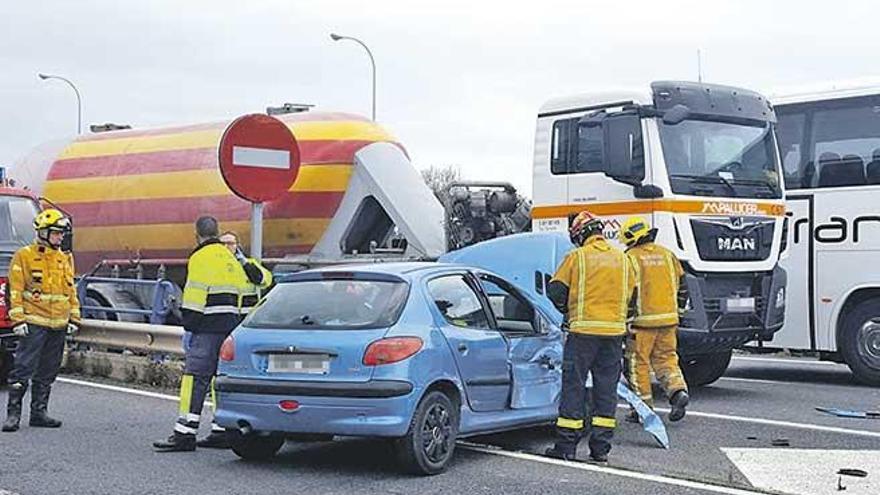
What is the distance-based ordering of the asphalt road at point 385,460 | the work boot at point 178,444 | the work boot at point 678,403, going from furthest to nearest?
the work boot at point 678,403 < the work boot at point 178,444 < the asphalt road at point 385,460

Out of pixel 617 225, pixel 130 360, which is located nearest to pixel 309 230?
pixel 130 360

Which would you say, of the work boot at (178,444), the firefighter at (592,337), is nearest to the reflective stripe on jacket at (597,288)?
the firefighter at (592,337)

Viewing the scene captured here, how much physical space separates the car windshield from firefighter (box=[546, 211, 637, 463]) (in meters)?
1.36

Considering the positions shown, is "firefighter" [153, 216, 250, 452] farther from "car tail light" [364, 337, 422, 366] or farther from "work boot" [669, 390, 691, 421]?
A: "work boot" [669, 390, 691, 421]

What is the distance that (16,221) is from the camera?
567 inches

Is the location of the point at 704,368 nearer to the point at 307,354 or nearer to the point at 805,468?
the point at 805,468

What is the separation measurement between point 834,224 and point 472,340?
7.33m

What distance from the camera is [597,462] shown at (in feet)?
30.1

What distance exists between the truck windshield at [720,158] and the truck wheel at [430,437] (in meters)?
4.86

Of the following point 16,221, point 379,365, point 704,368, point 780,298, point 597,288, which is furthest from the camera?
point 16,221

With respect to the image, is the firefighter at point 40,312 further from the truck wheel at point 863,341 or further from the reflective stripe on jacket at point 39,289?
the truck wheel at point 863,341

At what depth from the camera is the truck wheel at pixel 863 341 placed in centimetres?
1446

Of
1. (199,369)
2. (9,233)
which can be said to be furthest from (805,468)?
(9,233)

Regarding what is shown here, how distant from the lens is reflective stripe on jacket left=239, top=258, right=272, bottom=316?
10.0 meters
